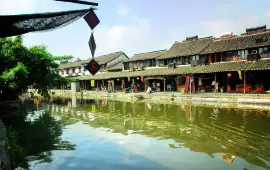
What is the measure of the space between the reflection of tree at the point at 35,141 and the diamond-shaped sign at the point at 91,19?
4.82m

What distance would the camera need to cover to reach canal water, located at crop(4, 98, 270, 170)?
263 inches

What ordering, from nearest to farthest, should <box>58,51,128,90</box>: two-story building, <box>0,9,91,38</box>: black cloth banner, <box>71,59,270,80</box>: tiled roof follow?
<box>0,9,91,38</box>: black cloth banner → <box>71,59,270,80</box>: tiled roof → <box>58,51,128,90</box>: two-story building

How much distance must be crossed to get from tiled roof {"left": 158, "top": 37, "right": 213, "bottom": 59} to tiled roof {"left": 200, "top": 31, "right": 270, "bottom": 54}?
3.33ft

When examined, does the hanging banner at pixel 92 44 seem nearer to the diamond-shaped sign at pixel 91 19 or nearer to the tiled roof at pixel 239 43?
the diamond-shaped sign at pixel 91 19

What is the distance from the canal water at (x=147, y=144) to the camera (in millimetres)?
6676

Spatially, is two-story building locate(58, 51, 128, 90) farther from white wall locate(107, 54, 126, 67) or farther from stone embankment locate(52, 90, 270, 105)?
stone embankment locate(52, 90, 270, 105)

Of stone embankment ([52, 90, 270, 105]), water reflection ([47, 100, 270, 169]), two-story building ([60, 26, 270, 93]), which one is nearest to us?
water reflection ([47, 100, 270, 169])

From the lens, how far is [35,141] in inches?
364

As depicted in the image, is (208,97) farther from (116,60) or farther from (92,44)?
(116,60)

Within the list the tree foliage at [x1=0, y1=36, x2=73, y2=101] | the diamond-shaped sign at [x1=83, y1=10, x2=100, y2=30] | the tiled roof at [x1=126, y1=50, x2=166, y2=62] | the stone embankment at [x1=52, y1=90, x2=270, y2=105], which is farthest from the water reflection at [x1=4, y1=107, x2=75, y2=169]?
the tiled roof at [x1=126, y1=50, x2=166, y2=62]

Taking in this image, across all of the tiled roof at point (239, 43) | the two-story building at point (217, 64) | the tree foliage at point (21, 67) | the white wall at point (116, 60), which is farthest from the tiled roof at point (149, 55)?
the tree foliage at point (21, 67)

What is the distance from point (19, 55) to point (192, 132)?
1536 cm

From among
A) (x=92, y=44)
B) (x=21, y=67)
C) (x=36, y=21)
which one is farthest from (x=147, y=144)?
(x=21, y=67)

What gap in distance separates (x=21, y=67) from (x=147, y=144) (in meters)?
11.8
